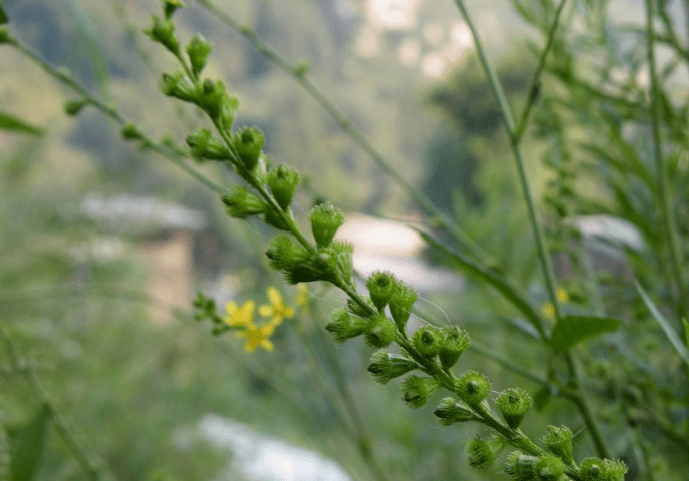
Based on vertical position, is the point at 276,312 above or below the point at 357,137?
below

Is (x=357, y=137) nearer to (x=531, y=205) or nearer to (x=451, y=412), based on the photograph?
(x=531, y=205)

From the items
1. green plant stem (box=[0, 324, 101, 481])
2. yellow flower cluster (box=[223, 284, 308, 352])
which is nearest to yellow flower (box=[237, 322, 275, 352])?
yellow flower cluster (box=[223, 284, 308, 352])

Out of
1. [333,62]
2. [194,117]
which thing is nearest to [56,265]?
[194,117]

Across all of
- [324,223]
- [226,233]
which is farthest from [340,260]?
[226,233]

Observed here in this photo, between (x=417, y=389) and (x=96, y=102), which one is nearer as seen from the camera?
(x=417, y=389)

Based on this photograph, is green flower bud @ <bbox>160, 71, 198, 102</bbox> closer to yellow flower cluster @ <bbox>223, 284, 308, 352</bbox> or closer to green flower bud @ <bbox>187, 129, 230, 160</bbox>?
green flower bud @ <bbox>187, 129, 230, 160</bbox>
